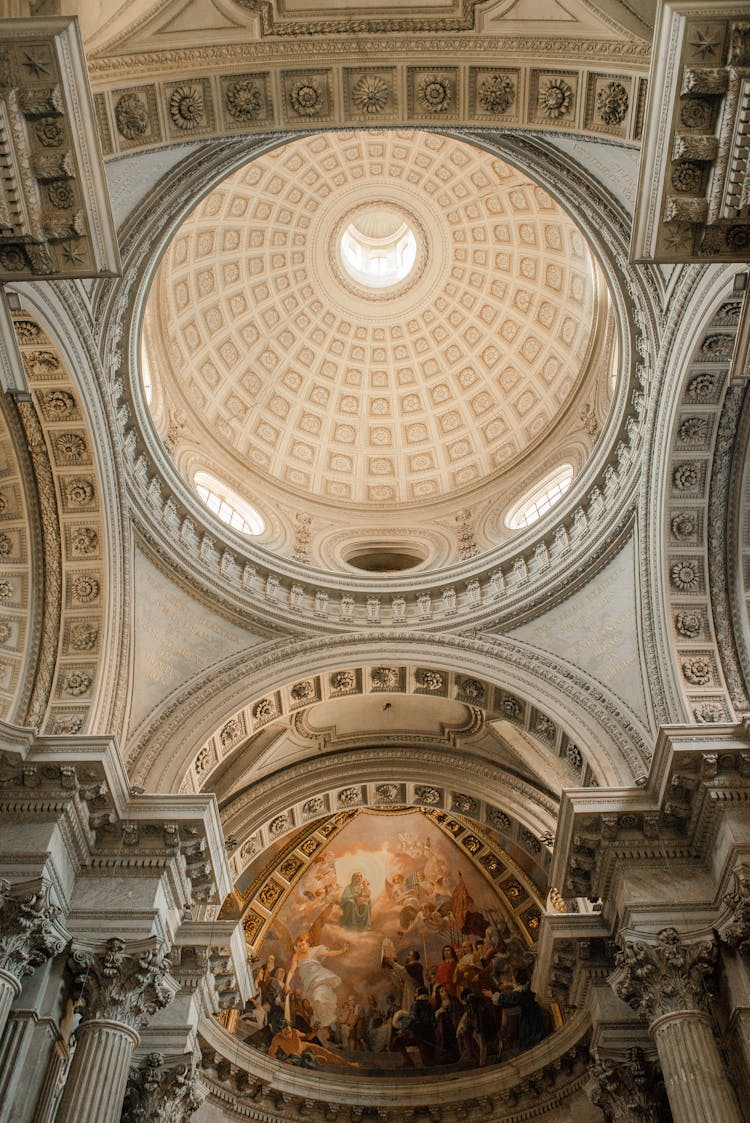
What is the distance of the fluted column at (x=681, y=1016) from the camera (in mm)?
11469

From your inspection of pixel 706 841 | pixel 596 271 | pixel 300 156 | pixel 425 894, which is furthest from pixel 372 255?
pixel 706 841

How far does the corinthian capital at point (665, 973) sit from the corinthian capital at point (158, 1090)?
256 inches

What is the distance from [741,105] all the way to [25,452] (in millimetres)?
12163

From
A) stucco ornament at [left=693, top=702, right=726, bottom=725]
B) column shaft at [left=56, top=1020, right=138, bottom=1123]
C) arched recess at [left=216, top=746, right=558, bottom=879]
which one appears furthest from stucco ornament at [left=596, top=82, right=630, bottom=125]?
arched recess at [left=216, top=746, right=558, bottom=879]

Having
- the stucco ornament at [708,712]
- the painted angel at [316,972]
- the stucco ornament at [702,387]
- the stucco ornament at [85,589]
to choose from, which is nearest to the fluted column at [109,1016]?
the stucco ornament at [85,589]

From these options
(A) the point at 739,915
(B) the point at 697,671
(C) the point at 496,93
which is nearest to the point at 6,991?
(A) the point at 739,915

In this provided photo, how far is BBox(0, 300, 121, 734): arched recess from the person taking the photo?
1552 centimetres

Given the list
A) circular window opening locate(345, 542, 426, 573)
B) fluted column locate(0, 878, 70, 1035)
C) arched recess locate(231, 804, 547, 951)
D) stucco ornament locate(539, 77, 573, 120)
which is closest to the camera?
stucco ornament locate(539, 77, 573, 120)

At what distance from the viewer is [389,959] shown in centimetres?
2380

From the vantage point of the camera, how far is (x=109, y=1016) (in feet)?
40.4

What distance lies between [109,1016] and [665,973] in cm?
726

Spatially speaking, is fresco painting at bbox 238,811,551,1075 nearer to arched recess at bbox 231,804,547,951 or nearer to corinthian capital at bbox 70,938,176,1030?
arched recess at bbox 231,804,547,951

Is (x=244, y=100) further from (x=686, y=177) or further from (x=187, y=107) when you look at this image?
(x=686, y=177)

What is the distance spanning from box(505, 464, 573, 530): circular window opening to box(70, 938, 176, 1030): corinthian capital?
42.5 ft
